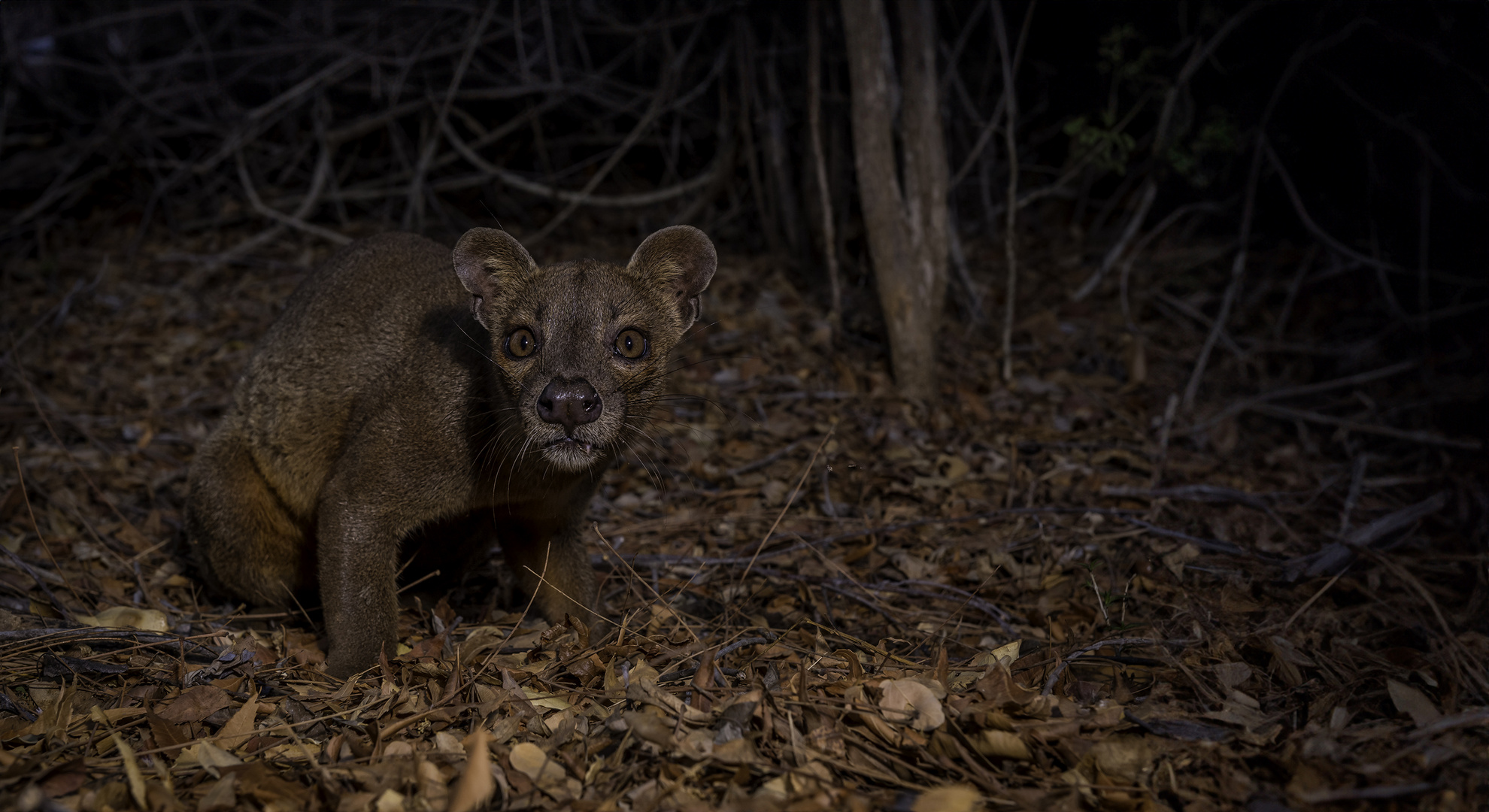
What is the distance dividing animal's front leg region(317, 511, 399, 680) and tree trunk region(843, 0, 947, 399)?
3487mm

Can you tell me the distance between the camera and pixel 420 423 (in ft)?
12.8

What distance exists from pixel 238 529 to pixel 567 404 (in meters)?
1.91

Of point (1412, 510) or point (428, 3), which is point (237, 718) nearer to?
point (1412, 510)

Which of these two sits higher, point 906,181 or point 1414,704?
point 906,181

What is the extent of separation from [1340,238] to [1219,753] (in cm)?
627

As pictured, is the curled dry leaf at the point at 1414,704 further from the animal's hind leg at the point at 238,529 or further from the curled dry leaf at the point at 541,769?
the animal's hind leg at the point at 238,529

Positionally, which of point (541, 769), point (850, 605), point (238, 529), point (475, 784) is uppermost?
point (238, 529)

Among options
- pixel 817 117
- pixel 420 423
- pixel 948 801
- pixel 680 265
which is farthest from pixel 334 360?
pixel 817 117

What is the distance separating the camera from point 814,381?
6520 millimetres

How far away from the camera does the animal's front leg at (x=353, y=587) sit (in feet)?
12.6

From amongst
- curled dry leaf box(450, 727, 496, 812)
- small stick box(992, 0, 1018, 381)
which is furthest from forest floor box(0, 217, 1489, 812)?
small stick box(992, 0, 1018, 381)

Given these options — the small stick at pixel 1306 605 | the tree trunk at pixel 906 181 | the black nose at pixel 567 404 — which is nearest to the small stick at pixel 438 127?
the tree trunk at pixel 906 181

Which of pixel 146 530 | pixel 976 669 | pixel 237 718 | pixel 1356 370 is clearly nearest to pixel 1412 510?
pixel 1356 370

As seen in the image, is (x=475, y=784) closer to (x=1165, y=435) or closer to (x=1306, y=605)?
(x=1306, y=605)
